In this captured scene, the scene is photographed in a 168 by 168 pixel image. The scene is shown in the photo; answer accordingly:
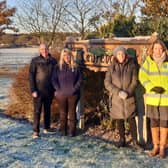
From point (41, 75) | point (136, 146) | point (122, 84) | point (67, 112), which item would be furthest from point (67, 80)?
point (136, 146)

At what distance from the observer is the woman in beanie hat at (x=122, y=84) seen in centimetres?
609

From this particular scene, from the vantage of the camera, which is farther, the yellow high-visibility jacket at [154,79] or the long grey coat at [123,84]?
the long grey coat at [123,84]

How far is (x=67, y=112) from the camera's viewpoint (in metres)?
7.21

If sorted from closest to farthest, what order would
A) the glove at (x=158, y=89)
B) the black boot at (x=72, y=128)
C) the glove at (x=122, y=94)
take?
1. the glove at (x=158, y=89)
2. the glove at (x=122, y=94)
3. the black boot at (x=72, y=128)

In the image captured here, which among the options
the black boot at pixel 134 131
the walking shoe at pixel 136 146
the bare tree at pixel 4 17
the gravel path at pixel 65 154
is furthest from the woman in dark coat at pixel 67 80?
the bare tree at pixel 4 17

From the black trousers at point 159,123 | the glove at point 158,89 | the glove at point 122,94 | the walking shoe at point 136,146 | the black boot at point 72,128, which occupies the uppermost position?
the glove at point 158,89

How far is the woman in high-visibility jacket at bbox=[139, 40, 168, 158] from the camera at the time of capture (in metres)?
5.72

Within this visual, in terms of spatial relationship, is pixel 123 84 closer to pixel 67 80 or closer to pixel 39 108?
pixel 67 80

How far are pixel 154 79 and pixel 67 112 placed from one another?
2.08 metres

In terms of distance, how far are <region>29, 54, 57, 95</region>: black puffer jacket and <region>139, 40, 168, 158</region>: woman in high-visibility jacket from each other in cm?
186

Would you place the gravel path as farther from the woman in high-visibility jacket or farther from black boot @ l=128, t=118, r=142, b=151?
the woman in high-visibility jacket

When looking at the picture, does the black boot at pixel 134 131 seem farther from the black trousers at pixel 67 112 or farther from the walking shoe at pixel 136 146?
the black trousers at pixel 67 112

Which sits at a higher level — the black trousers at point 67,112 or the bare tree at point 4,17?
the bare tree at point 4,17

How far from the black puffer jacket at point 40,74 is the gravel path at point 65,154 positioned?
3.03 ft
